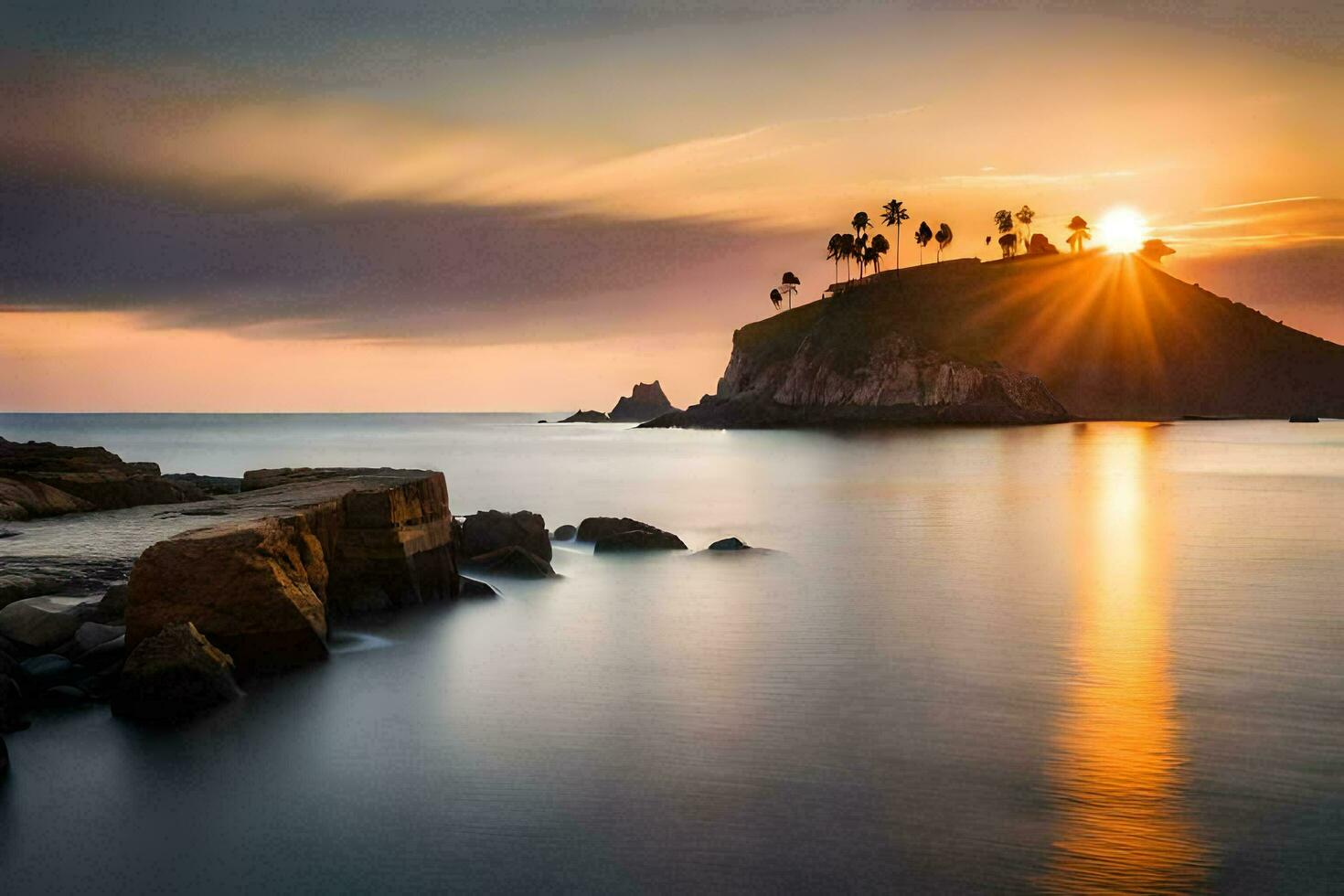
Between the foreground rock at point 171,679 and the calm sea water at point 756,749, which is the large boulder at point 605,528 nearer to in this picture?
the calm sea water at point 756,749

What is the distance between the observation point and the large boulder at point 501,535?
24891 millimetres

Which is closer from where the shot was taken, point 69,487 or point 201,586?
point 201,586

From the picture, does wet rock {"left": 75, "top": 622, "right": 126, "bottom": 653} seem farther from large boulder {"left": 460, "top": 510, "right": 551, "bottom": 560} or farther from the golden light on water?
large boulder {"left": 460, "top": 510, "right": 551, "bottom": 560}

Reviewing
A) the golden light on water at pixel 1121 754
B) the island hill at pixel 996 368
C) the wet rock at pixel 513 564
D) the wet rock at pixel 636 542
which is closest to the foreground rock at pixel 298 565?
the wet rock at pixel 513 564

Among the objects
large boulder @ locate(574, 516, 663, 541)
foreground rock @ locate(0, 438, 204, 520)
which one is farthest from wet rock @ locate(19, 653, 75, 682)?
large boulder @ locate(574, 516, 663, 541)

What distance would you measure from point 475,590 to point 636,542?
25.4 ft

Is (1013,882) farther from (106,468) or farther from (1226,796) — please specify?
(106,468)

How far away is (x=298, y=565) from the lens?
48.3 ft

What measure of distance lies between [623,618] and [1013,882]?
11.6 m

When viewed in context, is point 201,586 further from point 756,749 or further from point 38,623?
point 756,749

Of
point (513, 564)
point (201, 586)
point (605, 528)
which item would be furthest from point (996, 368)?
point (201, 586)

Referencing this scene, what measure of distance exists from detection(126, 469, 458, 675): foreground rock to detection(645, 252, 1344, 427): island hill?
145934 mm

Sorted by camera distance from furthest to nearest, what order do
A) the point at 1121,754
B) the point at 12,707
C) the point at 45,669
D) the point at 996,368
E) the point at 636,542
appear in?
the point at 996,368, the point at 636,542, the point at 45,669, the point at 1121,754, the point at 12,707

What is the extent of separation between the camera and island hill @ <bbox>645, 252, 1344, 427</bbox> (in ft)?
545
